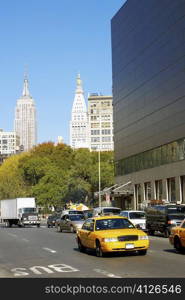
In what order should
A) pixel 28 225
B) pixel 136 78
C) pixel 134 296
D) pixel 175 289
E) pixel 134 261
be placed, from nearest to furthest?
1. pixel 134 296
2. pixel 175 289
3. pixel 134 261
4. pixel 28 225
5. pixel 136 78

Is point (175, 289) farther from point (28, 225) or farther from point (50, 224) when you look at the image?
point (28, 225)

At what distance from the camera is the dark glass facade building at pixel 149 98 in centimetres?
5538

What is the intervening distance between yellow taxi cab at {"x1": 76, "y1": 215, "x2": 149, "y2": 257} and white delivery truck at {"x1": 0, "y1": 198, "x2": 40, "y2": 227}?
3743 cm

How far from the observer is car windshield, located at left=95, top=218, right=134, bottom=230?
20.0 meters

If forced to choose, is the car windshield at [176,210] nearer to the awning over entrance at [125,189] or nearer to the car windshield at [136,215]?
the car windshield at [136,215]

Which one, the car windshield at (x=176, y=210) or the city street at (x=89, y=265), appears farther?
the car windshield at (x=176, y=210)

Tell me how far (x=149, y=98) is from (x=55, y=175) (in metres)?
38.9

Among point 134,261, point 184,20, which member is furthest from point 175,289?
point 184,20

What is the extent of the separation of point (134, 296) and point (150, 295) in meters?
0.35

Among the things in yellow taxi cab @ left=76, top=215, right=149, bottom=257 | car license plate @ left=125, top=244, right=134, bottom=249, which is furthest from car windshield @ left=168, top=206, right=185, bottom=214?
car license plate @ left=125, top=244, right=134, bottom=249

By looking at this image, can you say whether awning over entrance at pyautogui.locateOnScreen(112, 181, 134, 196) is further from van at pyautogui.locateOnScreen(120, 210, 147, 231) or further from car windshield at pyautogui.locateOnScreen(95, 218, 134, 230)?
car windshield at pyautogui.locateOnScreen(95, 218, 134, 230)

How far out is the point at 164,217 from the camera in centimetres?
3209

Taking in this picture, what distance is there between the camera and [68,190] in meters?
90.0

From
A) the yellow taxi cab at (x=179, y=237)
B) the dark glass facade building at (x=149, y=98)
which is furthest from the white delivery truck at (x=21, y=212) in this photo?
the yellow taxi cab at (x=179, y=237)
